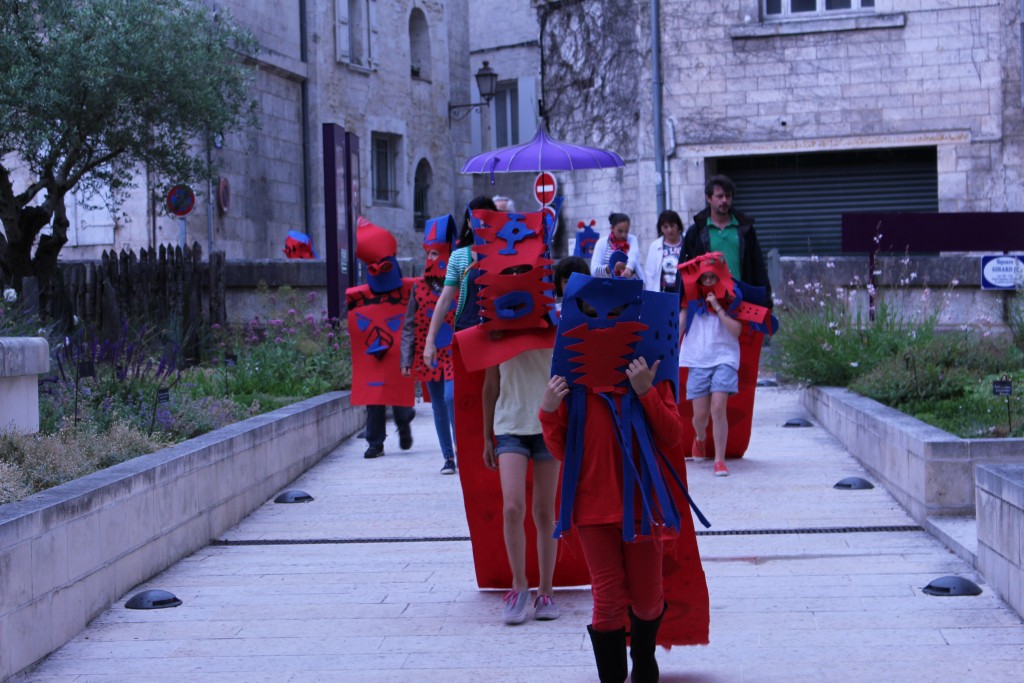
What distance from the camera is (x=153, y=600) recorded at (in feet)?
21.4

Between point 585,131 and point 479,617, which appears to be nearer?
point 479,617

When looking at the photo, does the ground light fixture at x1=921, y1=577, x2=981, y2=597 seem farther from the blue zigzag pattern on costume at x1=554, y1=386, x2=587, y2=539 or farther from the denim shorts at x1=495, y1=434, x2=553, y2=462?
the blue zigzag pattern on costume at x1=554, y1=386, x2=587, y2=539

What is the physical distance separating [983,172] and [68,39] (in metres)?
14.2

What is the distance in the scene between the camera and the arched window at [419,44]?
3375 cm

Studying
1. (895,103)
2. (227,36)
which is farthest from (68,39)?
(895,103)

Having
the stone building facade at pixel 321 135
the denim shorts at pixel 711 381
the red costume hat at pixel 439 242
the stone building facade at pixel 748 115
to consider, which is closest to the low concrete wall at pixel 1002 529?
the denim shorts at pixel 711 381

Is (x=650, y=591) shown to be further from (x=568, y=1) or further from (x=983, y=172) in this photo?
(x=568, y=1)

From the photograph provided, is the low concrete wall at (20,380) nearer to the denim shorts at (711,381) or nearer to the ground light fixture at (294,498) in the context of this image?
the ground light fixture at (294,498)

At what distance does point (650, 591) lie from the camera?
477cm

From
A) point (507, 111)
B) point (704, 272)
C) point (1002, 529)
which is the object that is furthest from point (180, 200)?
point (507, 111)

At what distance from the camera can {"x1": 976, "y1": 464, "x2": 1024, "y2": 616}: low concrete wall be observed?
570cm

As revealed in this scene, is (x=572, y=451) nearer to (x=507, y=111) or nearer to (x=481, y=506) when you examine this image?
(x=481, y=506)

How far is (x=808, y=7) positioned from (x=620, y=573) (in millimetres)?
21236

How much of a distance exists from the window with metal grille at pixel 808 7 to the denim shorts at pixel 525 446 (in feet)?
65.1
